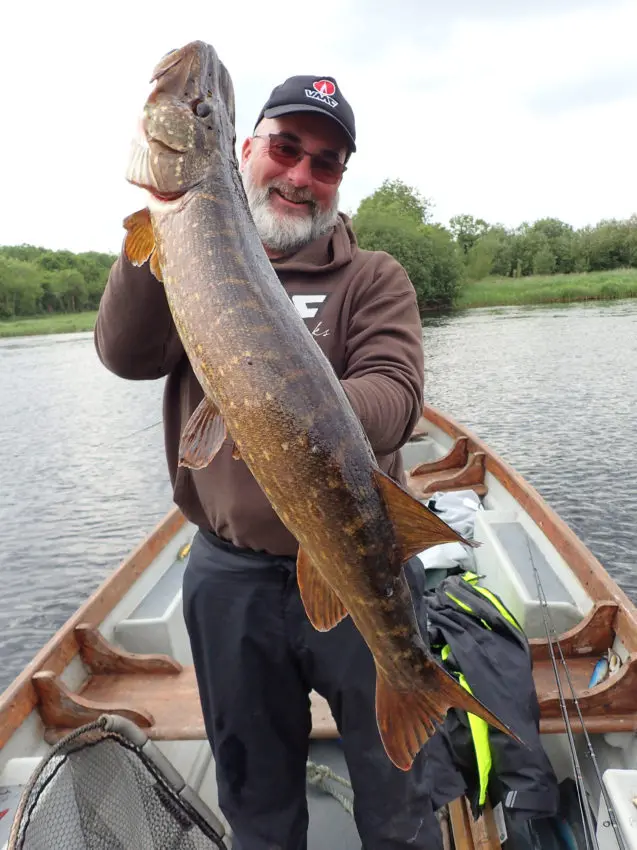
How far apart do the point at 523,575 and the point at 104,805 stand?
121 inches

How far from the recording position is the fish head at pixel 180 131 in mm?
1723

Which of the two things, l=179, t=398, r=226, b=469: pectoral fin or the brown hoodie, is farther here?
the brown hoodie

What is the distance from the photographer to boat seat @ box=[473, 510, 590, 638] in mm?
3875

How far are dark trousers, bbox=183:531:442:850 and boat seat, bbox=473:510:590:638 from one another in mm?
1876

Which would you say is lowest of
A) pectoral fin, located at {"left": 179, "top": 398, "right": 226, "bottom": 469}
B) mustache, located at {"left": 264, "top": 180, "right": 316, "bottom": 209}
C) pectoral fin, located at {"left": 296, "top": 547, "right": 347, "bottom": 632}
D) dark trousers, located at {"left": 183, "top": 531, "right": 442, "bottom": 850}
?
dark trousers, located at {"left": 183, "top": 531, "right": 442, "bottom": 850}

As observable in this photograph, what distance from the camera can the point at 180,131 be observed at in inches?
67.9

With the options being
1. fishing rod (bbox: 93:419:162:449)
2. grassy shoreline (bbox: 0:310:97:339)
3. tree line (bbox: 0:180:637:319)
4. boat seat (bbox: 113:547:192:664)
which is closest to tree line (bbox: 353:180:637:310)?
tree line (bbox: 0:180:637:319)

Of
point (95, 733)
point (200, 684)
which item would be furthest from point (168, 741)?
point (200, 684)

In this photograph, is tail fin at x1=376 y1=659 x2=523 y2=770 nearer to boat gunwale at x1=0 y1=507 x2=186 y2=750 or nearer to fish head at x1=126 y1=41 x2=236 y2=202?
fish head at x1=126 y1=41 x2=236 y2=202

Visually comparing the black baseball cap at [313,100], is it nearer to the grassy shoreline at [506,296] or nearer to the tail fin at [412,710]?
the tail fin at [412,710]

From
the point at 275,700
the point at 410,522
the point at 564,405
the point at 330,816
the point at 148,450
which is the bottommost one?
the point at 148,450

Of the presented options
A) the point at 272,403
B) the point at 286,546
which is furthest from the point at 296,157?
the point at 286,546

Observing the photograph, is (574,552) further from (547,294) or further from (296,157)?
(547,294)

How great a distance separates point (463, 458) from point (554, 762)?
4.61 meters
